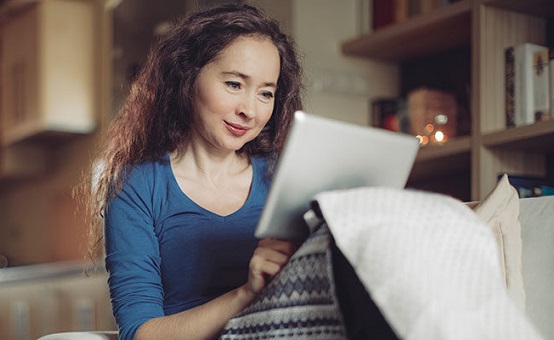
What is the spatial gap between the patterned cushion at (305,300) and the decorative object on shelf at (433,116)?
5.86ft

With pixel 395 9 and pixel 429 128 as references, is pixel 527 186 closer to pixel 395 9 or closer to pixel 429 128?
pixel 429 128

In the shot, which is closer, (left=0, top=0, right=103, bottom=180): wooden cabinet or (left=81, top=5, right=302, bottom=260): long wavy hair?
(left=81, top=5, right=302, bottom=260): long wavy hair

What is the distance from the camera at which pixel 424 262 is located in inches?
34.7

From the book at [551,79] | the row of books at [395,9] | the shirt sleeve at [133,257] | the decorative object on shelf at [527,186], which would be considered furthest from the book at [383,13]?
the shirt sleeve at [133,257]

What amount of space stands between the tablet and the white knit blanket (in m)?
0.06

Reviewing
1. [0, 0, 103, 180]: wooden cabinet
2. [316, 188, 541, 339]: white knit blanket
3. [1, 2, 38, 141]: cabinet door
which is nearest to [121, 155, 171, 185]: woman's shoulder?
[316, 188, 541, 339]: white knit blanket

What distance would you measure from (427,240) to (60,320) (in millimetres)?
3511

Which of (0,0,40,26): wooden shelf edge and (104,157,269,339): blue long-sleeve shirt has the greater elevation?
(0,0,40,26): wooden shelf edge

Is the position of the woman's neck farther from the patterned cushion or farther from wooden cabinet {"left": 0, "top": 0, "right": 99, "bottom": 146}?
wooden cabinet {"left": 0, "top": 0, "right": 99, "bottom": 146}

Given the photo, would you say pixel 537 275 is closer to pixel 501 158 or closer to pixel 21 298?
pixel 501 158

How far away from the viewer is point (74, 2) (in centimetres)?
465

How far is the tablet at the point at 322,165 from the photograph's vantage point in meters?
0.97

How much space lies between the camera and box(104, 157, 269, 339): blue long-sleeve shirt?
136cm

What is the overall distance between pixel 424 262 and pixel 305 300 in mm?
169
